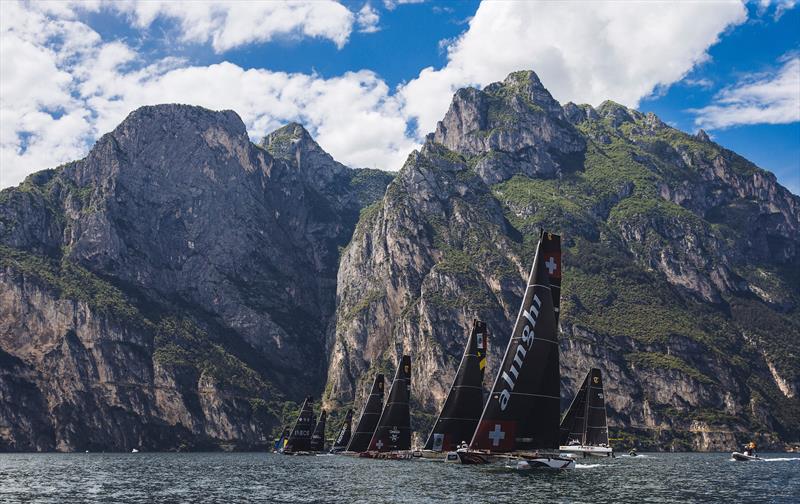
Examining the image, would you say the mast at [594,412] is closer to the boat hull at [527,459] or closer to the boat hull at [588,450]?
the boat hull at [588,450]

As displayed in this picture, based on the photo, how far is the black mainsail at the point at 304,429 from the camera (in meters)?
160

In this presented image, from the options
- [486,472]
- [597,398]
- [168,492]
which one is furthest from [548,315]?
[597,398]

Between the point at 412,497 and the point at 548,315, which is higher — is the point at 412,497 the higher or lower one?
the lower one

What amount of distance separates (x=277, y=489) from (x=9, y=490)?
22947 mm

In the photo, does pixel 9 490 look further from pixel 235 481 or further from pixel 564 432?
pixel 564 432

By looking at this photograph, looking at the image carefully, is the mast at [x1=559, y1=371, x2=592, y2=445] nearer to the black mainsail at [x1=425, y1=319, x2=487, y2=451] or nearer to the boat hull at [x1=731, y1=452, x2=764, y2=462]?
the boat hull at [x1=731, y1=452, x2=764, y2=462]

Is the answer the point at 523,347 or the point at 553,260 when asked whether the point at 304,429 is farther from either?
the point at 523,347

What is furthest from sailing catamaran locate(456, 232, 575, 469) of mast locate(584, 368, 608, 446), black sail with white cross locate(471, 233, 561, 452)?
mast locate(584, 368, 608, 446)

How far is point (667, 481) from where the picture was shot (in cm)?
7662

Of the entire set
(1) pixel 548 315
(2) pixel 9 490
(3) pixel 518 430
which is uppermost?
(1) pixel 548 315

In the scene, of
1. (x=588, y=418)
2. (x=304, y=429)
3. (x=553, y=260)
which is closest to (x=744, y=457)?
(x=588, y=418)

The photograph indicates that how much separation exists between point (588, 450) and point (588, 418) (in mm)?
5190

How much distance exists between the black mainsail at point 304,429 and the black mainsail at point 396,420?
138 ft

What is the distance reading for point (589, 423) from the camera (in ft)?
435
